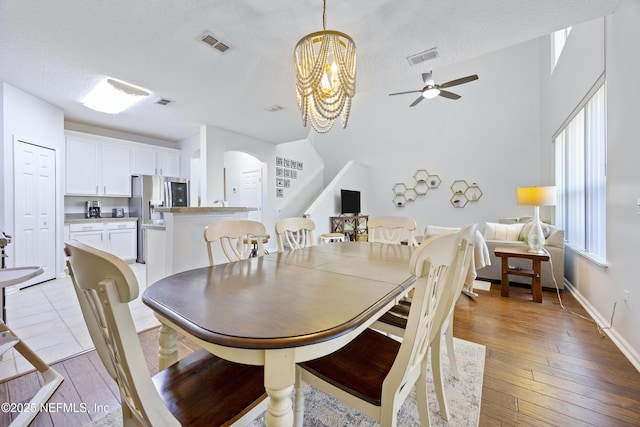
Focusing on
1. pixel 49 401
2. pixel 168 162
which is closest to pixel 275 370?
pixel 49 401

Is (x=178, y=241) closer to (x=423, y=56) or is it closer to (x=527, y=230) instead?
(x=423, y=56)

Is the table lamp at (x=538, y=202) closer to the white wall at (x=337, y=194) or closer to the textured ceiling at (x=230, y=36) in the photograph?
the textured ceiling at (x=230, y=36)

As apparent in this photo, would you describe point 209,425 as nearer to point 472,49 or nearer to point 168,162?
point 472,49

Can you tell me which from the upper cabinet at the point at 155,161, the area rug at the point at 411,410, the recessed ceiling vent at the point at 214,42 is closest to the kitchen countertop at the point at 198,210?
the recessed ceiling vent at the point at 214,42

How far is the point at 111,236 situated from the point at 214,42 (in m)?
4.02

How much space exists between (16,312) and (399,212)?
23.1 feet

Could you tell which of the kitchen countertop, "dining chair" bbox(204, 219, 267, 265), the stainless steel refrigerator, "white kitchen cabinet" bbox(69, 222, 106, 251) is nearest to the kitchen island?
the kitchen countertop

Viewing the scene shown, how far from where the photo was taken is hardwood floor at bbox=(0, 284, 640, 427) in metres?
1.36

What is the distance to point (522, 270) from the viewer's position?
11.1ft

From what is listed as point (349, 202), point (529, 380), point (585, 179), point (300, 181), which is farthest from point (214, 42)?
point (349, 202)

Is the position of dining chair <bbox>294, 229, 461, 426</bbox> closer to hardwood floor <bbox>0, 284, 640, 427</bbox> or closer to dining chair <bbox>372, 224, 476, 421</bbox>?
dining chair <bbox>372, 224, 476, 421</bbox>

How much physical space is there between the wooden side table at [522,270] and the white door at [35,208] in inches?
228

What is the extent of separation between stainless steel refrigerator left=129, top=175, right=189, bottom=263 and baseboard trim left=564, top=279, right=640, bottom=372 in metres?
5.73

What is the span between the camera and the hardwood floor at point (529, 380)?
136 centimetres
